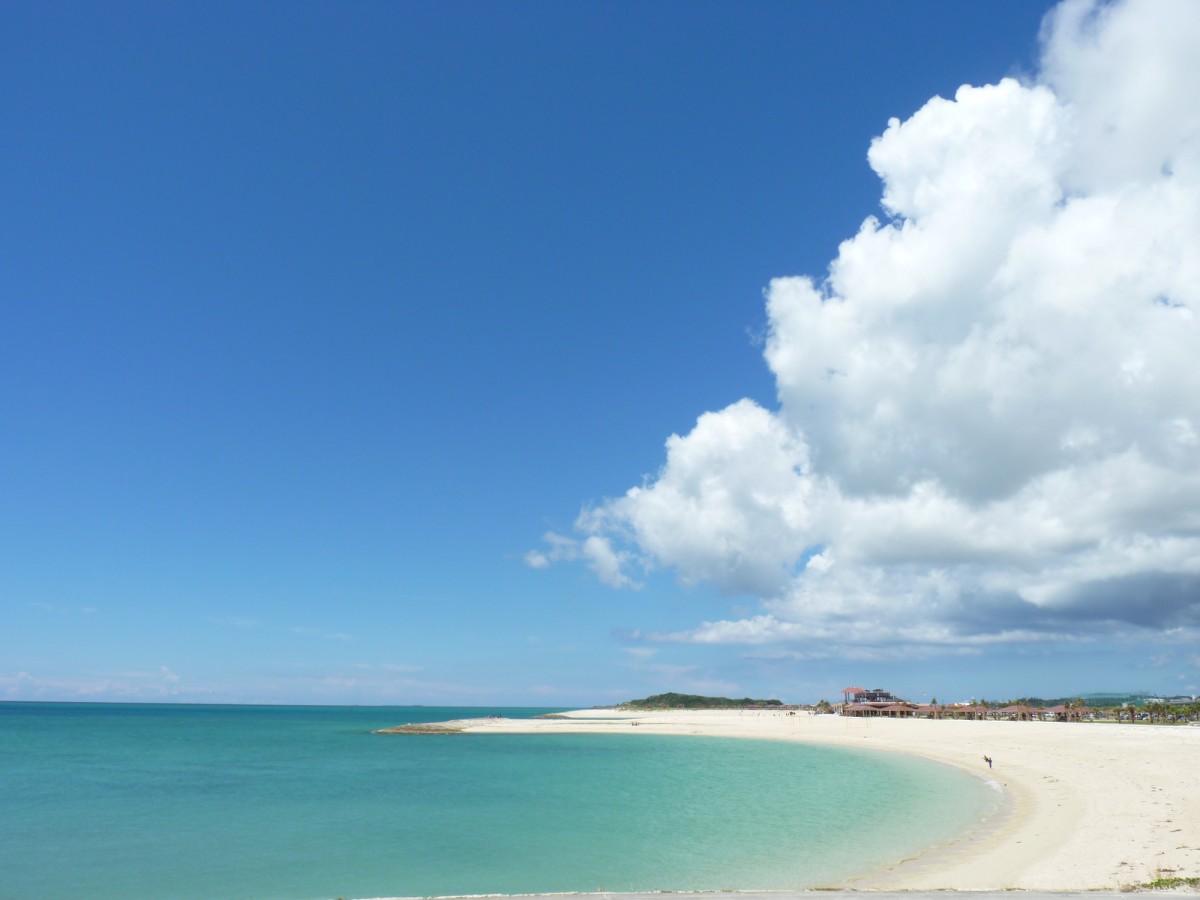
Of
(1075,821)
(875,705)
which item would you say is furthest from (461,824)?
(875,705)

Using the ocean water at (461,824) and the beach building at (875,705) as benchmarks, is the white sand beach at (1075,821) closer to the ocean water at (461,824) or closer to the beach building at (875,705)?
the ocean water at (461,824)

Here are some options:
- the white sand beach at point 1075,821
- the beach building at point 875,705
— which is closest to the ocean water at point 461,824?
the white sand beach at point 1075,821

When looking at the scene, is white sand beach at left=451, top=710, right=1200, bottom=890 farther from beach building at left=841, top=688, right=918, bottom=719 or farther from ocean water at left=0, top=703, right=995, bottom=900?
beach building at left=841, top=688, right=918, bottom=719

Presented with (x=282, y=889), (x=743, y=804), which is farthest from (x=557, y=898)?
(x=743, y=804)

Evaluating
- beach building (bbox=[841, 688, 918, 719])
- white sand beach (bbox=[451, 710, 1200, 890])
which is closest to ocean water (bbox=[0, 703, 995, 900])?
white sand beach (bbox=[451, 710, 1200, 890])

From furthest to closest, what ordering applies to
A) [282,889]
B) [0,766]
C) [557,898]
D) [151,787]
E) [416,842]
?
[0,766] → [151,787] → [416,842] → [282,889] → [557,898]

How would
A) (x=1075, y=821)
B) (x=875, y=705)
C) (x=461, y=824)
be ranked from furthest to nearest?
(x=875, y=705)
(x=461, y=824)
(x=1075, y=821)

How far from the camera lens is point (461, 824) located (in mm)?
31328

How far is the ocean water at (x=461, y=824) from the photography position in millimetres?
21953

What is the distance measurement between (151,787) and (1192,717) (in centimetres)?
10987

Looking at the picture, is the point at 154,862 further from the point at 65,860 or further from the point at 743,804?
the point at 743,804

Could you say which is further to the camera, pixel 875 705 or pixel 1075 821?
pixel 875 705

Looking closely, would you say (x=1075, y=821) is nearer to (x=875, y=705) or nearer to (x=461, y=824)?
(x=461, y=824)

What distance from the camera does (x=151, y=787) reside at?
1806 inches
